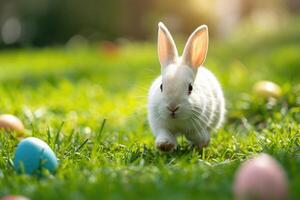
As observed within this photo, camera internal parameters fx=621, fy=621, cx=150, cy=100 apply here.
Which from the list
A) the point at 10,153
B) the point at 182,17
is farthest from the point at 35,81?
the point at 182,17

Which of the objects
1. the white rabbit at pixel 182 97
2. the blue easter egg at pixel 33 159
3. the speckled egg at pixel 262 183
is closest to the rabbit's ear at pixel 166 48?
the white rabbit at pixel 182 97

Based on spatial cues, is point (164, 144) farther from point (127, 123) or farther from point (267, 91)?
point (267, 91)

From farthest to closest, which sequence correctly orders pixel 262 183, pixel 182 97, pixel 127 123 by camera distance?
pixel 127 123, pixel 182 97, pixel 262 183

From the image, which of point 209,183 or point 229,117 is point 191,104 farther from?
point 229,117

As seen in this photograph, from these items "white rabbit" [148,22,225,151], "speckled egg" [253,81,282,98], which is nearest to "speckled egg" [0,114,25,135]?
"white rabbit" [148,22,225,151]

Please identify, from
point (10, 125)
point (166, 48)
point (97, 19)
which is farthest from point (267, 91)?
point (97, 19)

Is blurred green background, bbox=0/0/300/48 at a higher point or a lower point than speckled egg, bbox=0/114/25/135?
lower

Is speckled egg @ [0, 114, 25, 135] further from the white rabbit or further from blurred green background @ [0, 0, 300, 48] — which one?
blurred green background @ [0, 0, 300, 48]

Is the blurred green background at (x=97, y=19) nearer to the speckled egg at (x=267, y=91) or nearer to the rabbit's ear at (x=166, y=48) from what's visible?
the speckled egg at (x=267, y=91)
